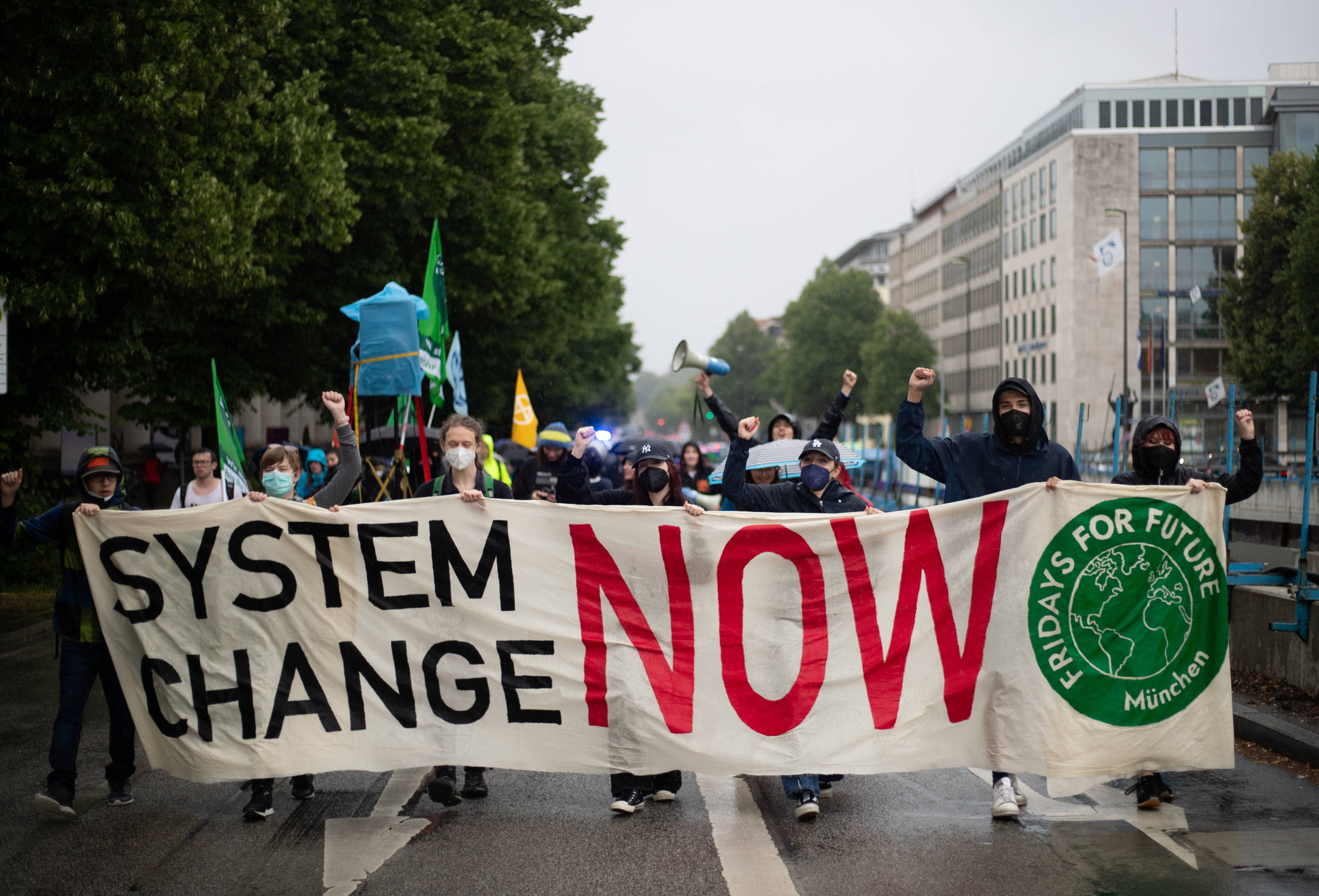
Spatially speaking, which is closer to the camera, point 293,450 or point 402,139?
point 293,450

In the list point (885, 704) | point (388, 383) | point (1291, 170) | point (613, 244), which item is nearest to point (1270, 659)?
point (885, 704)

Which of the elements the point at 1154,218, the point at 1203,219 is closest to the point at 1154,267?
the point at 1154,218

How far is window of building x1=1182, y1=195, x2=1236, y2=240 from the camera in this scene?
79.1m

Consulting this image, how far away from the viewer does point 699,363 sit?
9188mm

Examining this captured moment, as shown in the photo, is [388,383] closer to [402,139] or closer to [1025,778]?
[1025,778]

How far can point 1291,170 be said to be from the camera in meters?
44.2

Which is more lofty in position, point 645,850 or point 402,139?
point 402,139

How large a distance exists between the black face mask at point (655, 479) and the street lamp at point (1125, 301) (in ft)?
136

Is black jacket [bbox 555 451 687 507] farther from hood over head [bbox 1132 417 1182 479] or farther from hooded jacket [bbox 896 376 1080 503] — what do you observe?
hood over head [bbox 1132 417 1182 479]

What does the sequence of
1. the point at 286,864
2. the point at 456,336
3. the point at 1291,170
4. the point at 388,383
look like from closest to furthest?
1. the point at 286,864
2. the point at 388,383
3. the point at 456,336
4. the point at 1291,170

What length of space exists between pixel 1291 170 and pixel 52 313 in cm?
4176

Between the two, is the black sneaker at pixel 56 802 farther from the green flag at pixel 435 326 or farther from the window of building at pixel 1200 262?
the window of building at pixel 1200 262

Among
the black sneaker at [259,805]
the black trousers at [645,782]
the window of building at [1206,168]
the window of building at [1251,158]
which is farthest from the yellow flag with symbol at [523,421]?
the window of building at [1206,168]

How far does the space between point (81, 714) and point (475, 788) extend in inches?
77.0
